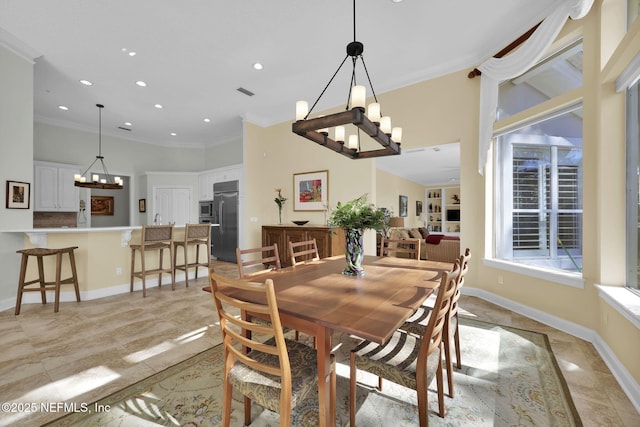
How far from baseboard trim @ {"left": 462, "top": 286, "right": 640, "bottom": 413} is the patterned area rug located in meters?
0.34

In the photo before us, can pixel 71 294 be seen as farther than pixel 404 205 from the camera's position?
No

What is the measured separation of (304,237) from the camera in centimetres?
496

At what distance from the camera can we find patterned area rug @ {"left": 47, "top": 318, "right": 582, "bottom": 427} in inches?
60.3

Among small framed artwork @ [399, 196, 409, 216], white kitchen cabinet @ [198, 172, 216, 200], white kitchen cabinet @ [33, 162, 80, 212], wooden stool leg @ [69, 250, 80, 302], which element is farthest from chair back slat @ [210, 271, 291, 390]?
small framed artwork @ [399, 196, 409, 216]

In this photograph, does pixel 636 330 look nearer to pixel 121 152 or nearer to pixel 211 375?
pixel 211 375

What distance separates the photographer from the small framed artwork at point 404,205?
31.4 feet

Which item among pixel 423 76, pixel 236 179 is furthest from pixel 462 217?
pixel 236 179

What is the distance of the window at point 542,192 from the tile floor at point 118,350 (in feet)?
2.69

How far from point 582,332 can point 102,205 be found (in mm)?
9986

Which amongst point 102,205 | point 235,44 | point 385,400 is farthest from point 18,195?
point 385,400

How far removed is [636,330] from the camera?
1747mm

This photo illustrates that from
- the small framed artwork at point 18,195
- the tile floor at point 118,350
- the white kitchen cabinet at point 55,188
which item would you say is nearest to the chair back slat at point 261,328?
the tile floor at point 118,350

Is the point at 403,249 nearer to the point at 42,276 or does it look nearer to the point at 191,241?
the point at 191,241

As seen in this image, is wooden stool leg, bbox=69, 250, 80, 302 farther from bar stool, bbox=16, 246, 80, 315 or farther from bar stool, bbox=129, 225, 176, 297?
bar stool, bbox=129, 225, 176, 297
